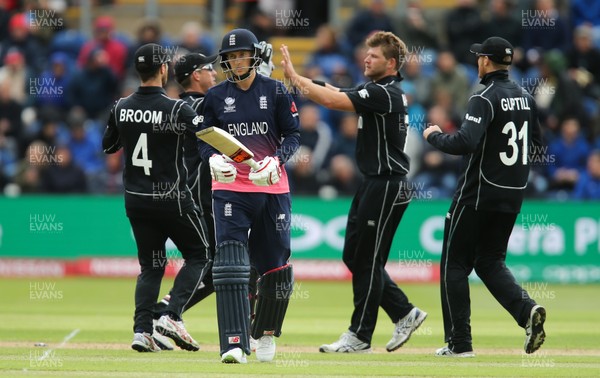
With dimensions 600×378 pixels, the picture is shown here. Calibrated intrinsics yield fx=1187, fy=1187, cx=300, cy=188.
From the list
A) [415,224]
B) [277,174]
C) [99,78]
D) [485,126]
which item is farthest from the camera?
[99,78]

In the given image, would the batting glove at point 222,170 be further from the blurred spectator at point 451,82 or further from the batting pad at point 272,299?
the blurred spectator at point 451,82

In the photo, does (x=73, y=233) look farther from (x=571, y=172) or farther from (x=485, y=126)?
(x=485, y=126)

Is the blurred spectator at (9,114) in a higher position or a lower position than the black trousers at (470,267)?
higher

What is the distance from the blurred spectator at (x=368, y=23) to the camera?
23.0 m

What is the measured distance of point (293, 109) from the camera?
1012 cm

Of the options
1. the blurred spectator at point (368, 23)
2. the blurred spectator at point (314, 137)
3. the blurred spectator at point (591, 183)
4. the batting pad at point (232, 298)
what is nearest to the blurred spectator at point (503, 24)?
the blurred spectator at point (368, 23)

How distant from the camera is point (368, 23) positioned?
2322cm

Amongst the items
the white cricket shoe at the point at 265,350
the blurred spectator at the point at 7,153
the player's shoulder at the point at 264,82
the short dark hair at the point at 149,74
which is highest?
the short dark hair at the point at 149,74

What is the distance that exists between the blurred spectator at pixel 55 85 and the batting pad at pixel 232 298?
542 inches

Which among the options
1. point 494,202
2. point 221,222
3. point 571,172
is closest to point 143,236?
point 221,222

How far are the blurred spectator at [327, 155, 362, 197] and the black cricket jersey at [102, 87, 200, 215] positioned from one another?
9489 mm

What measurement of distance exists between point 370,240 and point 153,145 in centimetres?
223

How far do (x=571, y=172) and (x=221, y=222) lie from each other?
1204cm

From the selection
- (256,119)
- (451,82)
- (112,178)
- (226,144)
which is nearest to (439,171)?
(451,82)
